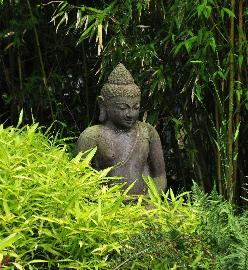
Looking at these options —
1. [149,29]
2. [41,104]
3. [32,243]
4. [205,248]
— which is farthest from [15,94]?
[205,248]

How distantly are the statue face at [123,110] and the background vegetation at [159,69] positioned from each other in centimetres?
39

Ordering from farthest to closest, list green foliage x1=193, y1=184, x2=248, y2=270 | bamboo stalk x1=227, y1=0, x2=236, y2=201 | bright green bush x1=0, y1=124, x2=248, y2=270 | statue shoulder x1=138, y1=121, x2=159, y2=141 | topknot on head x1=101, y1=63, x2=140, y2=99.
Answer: bamboo stalk x1=227, y1=0, x2=236, y2=201 < statue shoulder x1=138, y1=121, x2=159, y2=141 < topknot on head x1=101, y1=63, x2=140, y2=99 < bright green bush x1=0, y1=124, x2=248, y2=270 < green foliage x1=193, y1=184, x2=248, y2=270

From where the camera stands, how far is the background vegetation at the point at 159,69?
3.75 m

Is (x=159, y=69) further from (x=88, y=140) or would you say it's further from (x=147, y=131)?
(x=88, y=140)

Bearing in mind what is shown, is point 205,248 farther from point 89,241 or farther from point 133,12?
point 133,12

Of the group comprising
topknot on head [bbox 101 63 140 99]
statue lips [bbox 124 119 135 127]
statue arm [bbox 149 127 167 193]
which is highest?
topknot on head [bbox 101 63 140 99]

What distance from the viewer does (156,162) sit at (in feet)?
11.8

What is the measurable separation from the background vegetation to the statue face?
0.39 metres

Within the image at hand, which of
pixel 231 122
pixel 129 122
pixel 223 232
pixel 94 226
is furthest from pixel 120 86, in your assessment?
pixel 223 232

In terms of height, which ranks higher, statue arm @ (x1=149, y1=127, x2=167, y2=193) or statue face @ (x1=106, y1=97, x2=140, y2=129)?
statue face @ (x1=106, y1=97, x2=140, y2=129)

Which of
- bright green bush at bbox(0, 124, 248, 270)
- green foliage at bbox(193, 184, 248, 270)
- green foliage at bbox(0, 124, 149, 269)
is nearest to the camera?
green foliage at bbox(193, 184, 248, 270)

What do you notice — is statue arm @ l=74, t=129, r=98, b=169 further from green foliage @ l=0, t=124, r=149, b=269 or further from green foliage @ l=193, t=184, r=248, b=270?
green foliage @ l=193, t=184, r=248, b=270

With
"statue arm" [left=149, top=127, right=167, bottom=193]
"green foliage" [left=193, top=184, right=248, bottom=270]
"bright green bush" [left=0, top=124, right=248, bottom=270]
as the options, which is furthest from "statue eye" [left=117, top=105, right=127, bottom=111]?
"green foliage" [left=193, top=184, right=248, bottom=270]

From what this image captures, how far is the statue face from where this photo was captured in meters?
3.42
